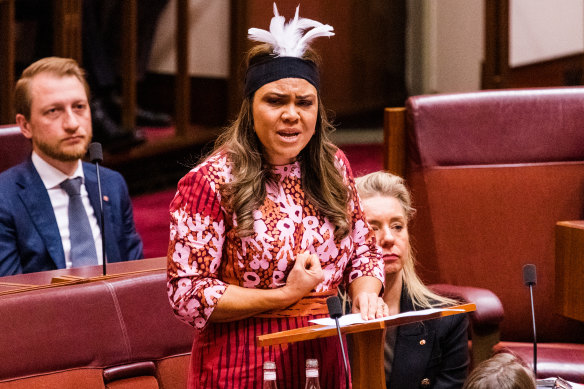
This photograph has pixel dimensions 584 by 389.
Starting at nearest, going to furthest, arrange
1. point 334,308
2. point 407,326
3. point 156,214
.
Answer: point 334,308, point 407,326, point 156,214

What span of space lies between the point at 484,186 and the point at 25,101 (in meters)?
0.85

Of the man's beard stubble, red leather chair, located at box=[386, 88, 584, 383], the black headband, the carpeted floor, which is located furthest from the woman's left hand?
the carpeted floor

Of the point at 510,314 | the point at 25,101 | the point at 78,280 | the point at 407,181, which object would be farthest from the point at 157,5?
the point at 78,280

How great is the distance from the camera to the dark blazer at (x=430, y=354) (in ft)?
4.36

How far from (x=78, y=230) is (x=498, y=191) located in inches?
29.6

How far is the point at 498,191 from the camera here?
170 centimetres

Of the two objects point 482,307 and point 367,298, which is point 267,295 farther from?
point 482,307

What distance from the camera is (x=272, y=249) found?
95 cm

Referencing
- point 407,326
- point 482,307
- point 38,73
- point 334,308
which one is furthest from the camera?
point 38,73

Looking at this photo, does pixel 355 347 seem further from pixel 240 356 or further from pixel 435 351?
pixel 435 351

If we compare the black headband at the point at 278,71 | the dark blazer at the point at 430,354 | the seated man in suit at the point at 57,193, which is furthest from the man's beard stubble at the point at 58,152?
the black headband at the point at 278,71

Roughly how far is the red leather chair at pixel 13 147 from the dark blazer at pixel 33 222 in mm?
59

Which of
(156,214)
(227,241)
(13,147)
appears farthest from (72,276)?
(156,214)

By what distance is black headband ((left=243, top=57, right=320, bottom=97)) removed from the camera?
97cm
